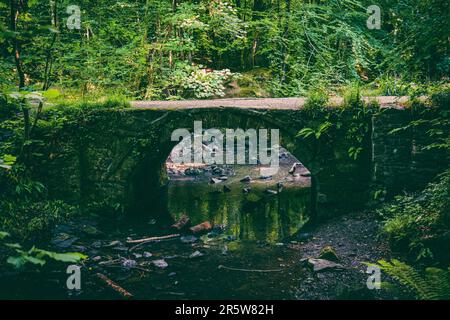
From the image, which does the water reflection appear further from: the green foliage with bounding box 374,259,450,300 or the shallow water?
the green foliage with bounding box 374,259,450,300

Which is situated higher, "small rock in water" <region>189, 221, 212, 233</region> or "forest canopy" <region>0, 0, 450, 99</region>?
"forest canopy" <region>0, 0, 450, 99</region>

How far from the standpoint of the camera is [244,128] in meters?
8.55

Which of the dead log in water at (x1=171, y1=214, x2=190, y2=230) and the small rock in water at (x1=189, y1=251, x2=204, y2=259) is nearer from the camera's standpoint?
the small rock in water at (x1=189, y1=251, x2=204, y2=259)

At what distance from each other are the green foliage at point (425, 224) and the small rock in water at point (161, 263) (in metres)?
3.76

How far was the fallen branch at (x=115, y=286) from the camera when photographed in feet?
18.7

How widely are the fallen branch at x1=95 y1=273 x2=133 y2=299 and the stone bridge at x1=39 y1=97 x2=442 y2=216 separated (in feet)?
10.4

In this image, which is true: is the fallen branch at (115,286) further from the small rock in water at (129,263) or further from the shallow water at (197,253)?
the small rock in water at (129,263)

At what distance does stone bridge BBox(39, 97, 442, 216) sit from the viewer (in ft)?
25.2

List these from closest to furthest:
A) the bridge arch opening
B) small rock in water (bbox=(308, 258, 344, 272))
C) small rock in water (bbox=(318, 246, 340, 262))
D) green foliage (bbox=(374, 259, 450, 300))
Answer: green foliage (bbox=(374, 259, 450, 300)) → small rock in water (bbox=(308, 258, 344, 272)) → small rock in water (bbox=(318, 246, 340, 262)) → the bridge arch opening

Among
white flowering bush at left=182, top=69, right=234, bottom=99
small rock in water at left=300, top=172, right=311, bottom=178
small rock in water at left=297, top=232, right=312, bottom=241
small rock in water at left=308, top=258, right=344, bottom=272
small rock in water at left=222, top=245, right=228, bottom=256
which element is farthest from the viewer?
small rock in water at left=300, top=172, right=311, bottom=178

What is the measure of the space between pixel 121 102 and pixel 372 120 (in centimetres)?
546

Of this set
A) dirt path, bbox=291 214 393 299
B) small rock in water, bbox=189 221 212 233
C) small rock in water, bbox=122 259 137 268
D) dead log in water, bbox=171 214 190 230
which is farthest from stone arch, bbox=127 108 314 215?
small rock in water, bbox=122 259 137 268

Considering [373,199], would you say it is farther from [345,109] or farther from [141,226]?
[141,226]
